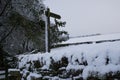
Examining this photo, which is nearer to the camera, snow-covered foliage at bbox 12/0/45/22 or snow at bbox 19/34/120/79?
snow at bbox 19/34/120/79

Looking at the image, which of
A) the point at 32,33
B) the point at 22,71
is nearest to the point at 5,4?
the point at 32,33

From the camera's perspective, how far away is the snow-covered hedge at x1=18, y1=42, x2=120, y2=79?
2480mm

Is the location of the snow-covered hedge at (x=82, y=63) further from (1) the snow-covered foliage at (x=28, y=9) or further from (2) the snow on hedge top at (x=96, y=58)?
(1) the snow-covered foliage at (x=28, y=9)

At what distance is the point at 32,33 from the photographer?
436 inches

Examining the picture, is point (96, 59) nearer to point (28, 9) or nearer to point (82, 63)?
point (82, 63)

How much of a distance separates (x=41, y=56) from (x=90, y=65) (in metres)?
1.52

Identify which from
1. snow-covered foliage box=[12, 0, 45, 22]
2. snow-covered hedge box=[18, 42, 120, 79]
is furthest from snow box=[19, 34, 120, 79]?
snow-covered foliage box=[12, 0, 45, 22]

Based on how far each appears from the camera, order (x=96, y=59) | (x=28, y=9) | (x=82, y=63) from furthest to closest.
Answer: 1. (x=28, y=9)
2. (x=82, y=63)
3. (x=96, y=59)

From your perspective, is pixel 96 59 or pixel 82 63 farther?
pixel 82 63

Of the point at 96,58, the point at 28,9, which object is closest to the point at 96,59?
the point at 96,58

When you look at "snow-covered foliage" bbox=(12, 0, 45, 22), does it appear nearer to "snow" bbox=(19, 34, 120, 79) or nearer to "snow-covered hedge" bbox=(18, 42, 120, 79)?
"snow-covered hedge" bbox=(18, 42, 120, 79)

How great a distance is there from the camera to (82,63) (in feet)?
9.67

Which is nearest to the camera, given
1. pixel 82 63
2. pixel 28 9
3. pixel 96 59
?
pixel 96 59

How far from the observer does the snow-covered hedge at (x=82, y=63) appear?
97.6 inches
